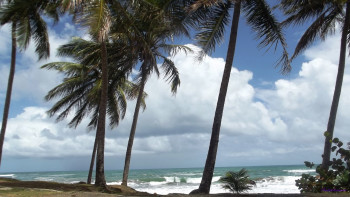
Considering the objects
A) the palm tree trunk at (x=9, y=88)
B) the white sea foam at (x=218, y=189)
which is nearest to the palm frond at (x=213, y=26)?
the palm tree trunk at (x=9, y=88)

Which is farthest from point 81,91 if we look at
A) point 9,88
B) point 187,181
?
point 187,181

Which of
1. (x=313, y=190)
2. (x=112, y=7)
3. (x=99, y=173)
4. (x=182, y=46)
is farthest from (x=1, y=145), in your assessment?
(x=313, y=190)

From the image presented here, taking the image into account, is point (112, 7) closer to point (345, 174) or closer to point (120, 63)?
point (120, 63)

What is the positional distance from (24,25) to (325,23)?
37.7 ft

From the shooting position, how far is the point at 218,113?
386 inches

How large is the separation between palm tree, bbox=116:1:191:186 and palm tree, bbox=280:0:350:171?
4105 mm

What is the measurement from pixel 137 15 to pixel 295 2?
5745 mm

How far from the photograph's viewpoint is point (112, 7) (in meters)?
12.0

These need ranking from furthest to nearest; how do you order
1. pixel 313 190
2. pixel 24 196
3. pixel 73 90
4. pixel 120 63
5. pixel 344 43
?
pixel 73 90
pixel 120 63
pixel 344 43
pixel 313 190
pixel 24 196

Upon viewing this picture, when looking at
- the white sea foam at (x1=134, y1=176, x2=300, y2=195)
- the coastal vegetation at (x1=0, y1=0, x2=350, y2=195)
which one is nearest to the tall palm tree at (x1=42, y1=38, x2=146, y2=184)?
the coastal vegetation at (x1=0, y1=0, x2=350, y2=195)

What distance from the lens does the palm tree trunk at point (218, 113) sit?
30.8 ft

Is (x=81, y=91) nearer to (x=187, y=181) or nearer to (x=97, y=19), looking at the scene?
(x=97, y=19)

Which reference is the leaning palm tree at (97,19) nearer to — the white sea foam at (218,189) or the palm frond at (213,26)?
the palm frond at (213,26)

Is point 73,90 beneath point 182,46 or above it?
beneath
